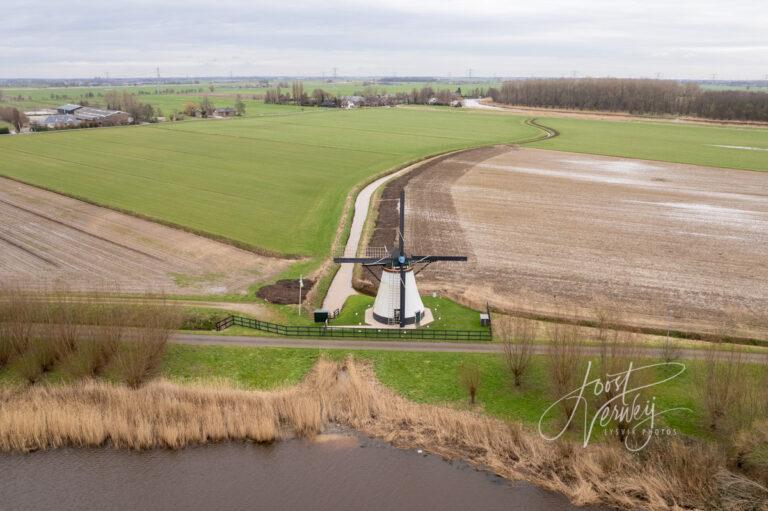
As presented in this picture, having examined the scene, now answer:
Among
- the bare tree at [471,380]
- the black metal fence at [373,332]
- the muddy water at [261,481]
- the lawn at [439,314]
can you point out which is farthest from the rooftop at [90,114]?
the bare tree at [471,380]

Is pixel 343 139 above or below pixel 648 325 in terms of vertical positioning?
above

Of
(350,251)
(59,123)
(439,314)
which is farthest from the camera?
(59,123)

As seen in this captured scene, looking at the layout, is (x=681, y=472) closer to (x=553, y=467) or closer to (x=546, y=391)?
(x=553, y=467)

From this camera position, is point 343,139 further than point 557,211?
Yes

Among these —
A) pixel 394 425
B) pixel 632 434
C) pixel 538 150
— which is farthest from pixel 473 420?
pixel 538 150

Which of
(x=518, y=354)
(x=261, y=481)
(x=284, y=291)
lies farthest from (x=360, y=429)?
(x=284, y=291)

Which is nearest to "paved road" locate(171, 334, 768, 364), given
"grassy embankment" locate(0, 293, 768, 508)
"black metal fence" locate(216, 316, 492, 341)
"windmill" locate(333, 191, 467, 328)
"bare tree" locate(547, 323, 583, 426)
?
"black metal fence" locate(216, 316, 492, 341)

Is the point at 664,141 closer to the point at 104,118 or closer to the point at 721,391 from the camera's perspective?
the point at 721,391
